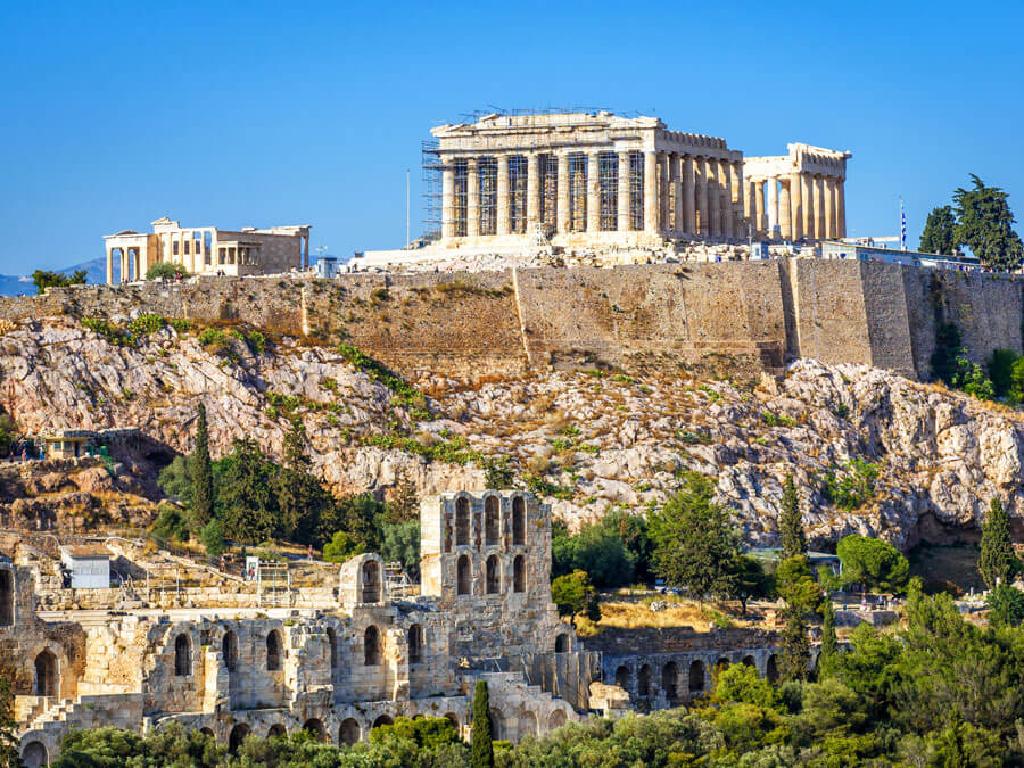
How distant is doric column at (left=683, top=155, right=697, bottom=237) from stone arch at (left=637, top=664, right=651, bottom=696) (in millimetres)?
43643

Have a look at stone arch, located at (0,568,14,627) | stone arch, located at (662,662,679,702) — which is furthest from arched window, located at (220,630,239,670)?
stone arch, located at (662,662,679,702)

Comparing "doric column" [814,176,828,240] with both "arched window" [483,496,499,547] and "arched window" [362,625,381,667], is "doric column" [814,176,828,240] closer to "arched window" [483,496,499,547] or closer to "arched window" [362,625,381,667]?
"arched window" [483,496,499,547]

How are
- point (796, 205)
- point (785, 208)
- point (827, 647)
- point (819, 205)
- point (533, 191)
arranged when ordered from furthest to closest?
point (819, 205)
point (785, 208)
point (796, 205)
point (533, 191)
point (827, 647)

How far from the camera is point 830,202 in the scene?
13012 cm

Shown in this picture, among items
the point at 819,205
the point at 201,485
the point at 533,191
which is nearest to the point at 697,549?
the point at 201,485

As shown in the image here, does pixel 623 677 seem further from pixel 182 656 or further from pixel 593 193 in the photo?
pixel 593 193

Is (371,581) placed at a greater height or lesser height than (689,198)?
lesser

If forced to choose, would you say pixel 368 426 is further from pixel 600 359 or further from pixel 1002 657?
pixel 1002 657

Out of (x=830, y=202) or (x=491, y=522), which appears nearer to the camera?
(x=491, y=522)

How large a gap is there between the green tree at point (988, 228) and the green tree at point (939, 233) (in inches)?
40.0

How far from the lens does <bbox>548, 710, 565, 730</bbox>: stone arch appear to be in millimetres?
64750

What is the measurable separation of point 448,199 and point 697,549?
37496 mm

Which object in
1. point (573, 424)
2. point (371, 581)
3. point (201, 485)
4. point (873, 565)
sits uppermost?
point (573, 424)

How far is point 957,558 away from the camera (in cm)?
9956
